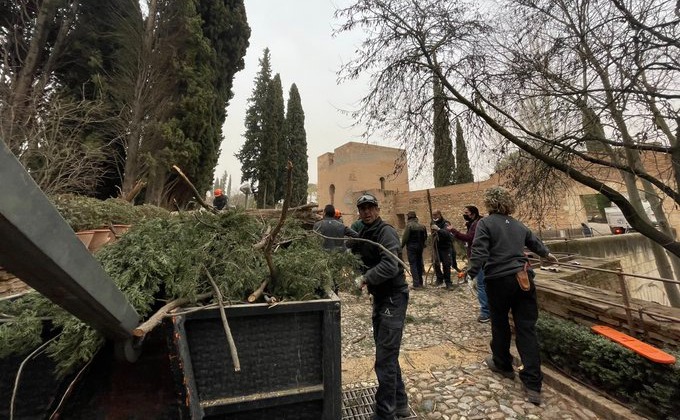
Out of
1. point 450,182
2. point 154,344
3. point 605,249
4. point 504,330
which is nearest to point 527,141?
point 504,330

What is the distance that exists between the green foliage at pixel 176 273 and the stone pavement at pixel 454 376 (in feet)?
6.66

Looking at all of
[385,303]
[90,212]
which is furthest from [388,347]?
[90,212]

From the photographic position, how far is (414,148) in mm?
5785

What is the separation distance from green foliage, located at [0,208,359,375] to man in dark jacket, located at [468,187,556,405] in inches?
77.9

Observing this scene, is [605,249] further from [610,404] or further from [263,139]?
[263,139]

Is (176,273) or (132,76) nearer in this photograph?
(176,273)

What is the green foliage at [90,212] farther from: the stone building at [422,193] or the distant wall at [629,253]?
the distant wall at [629,253]

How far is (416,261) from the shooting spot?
8.04m

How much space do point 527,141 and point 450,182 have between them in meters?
18.4

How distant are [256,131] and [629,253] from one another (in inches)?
1088

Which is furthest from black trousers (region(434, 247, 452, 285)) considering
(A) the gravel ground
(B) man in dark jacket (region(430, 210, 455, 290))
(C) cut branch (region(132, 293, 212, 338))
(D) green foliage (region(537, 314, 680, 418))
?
(C) cut branch (region(132, 293, 212, 338))

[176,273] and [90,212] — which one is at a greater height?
[90,212]

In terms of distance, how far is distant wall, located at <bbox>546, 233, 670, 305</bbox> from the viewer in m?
9.66

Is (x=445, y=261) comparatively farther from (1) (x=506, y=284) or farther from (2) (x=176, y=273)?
(2) (x=176, y=273)
